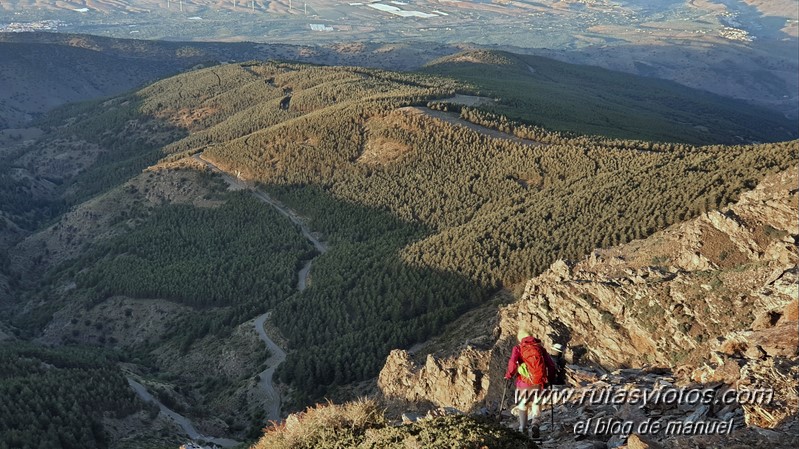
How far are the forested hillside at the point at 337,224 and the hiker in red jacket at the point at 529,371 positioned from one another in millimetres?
38112

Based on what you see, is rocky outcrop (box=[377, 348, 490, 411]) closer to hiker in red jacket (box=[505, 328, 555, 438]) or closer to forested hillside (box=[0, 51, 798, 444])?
forested hillside (box=[0, 51, 798, 444])

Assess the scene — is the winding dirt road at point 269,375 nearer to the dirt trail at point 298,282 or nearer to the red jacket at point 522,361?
the dirt trail at point 298,282

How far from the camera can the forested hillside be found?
5809 centimetres

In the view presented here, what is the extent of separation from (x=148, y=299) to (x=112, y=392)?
3525cm

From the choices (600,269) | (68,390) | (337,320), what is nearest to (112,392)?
(68,390)

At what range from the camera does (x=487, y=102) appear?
127m

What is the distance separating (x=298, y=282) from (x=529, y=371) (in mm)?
66949

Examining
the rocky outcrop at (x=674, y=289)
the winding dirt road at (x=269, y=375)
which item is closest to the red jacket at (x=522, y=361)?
the rocky outcrop at (x=674, y=289)

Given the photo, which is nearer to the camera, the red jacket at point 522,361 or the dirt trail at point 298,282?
the red jacket at point 522,361

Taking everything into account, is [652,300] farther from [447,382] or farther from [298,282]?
[298,282]

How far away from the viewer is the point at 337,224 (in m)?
92.2

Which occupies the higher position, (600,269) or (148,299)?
(600,269)

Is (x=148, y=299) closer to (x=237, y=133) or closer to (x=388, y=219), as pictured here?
(x=388, y=219)

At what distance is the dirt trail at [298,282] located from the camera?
55.5 m
